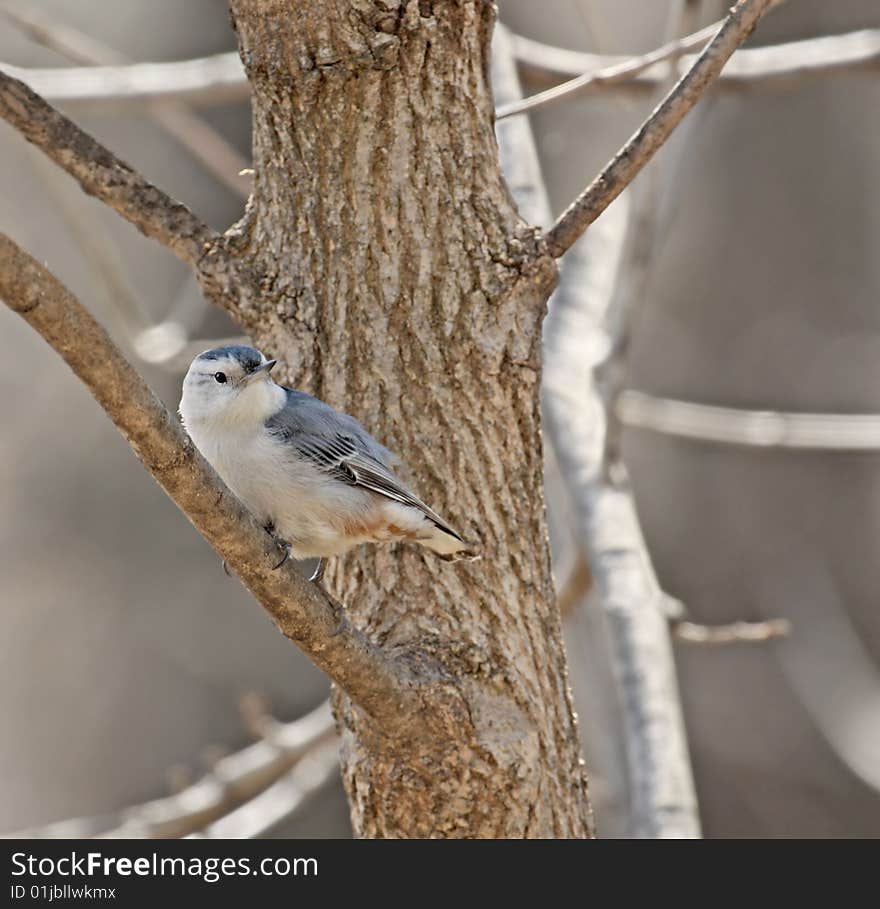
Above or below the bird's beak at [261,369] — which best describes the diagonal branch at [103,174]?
above

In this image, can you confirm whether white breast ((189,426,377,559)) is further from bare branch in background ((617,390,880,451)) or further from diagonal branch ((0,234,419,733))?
→ bare branch in background ((617,390,880,451))

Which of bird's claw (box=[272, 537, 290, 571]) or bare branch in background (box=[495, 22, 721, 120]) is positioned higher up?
bare branch in background (box=[495, 22, 721, 120])

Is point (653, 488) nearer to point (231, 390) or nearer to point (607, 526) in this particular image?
point (607, 526)

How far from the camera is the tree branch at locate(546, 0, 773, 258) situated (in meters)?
2.65

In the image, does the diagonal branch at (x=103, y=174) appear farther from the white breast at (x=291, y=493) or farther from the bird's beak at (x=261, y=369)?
the white breast at (x=291, y=493)

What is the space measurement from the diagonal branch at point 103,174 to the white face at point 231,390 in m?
0.27

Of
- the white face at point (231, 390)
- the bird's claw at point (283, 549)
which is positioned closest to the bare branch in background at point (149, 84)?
the white face at point (231, 390)

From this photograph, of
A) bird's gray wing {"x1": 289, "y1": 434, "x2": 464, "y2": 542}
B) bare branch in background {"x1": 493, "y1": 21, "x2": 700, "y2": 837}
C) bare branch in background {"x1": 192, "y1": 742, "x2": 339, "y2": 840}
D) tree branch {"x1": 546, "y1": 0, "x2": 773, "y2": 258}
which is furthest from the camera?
bare branch in background {"x1": 192, "y1": 742, "x2": 339, "y2": 840}

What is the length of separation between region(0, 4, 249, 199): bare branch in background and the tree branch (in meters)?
1.53

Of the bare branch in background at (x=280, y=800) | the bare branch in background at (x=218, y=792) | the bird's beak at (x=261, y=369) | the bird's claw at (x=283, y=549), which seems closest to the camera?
the bird's claw at (x=283, y=549)

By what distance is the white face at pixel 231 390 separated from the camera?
9.72 feet

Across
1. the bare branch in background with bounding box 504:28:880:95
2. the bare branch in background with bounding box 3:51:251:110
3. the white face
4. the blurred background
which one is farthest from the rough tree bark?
the blurred background

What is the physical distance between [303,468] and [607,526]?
99 cm

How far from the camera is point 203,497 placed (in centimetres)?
223
